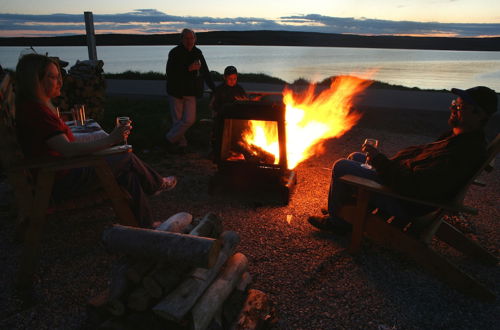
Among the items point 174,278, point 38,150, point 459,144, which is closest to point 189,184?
point 38,150

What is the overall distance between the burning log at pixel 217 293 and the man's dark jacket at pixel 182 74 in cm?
407

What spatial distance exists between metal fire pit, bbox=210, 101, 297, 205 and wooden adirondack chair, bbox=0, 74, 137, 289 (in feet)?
5.86

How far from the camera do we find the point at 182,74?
6043 millimetres

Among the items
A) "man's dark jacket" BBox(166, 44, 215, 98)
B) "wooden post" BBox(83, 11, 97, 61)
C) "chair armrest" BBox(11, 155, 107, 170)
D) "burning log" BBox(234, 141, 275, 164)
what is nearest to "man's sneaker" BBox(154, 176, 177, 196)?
"chair armrest" BBox(11, 155, 107, 170)

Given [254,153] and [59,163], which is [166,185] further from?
[254,153]

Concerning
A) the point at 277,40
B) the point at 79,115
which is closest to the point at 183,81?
the point at 79,115

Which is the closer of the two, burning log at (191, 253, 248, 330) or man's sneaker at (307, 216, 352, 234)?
burning log at (191, 253, 248, 330)

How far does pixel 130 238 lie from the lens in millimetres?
2469

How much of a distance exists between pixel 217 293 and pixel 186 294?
0.22 meters

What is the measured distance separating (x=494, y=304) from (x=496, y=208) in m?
2.18

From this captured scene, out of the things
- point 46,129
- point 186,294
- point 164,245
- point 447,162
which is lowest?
point 186,294

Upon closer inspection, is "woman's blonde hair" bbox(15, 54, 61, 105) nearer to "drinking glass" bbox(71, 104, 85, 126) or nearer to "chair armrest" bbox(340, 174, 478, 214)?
"drinking glass" bbox(71, 104, 85, 126)

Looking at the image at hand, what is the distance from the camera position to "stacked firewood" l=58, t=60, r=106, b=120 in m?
8.02

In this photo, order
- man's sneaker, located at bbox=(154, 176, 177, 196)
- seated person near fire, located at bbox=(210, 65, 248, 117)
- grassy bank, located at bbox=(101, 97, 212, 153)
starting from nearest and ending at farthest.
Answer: man's sneaker, located at bbox=(154, 176, 177, 196) < seated person near fire, located at bbox=(210, 65, 248, 117) < grassy bank, located at bbox=(101, 97, 212, 153)
